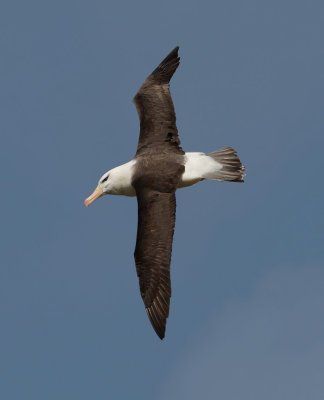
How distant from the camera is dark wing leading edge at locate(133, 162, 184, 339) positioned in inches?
657

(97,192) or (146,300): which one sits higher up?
(97,192)

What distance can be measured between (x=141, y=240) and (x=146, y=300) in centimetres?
93

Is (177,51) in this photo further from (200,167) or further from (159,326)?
(159,326)

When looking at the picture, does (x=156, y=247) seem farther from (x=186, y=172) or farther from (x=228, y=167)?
(x=228, y=167)

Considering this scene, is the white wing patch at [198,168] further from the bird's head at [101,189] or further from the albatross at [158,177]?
the bird's head at [101,189]

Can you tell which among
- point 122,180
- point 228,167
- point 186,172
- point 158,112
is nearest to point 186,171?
point 186,172

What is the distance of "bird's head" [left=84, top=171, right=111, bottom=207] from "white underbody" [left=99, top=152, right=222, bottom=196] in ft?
0.38

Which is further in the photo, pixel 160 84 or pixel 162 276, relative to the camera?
pixel 160 84

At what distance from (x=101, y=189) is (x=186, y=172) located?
181 centimetres

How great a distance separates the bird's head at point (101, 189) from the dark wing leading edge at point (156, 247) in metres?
1.36

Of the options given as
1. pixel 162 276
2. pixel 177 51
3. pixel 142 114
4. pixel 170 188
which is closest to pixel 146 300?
pixel 162 276

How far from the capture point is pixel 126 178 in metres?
18.0

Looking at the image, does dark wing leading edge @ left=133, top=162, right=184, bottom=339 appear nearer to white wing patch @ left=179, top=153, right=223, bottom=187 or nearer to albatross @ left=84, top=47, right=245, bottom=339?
albatross @ left=84, top=47, right=245, bottom=339

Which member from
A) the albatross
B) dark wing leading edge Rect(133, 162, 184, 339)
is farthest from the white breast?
dark wing leading edge Rect(133, 162, 184, 339)
